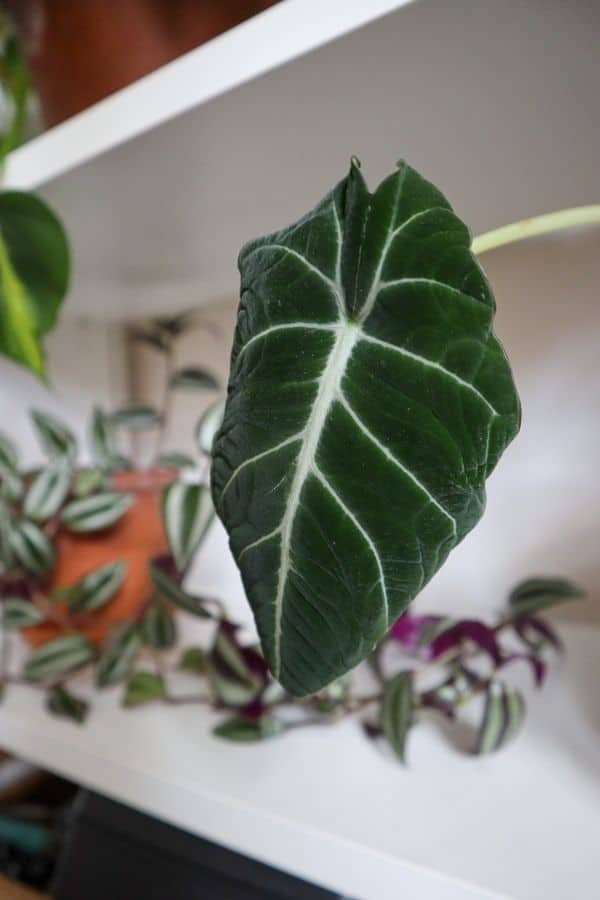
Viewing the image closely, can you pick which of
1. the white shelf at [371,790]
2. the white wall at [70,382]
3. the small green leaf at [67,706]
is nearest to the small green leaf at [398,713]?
the white shelf at [371,790]

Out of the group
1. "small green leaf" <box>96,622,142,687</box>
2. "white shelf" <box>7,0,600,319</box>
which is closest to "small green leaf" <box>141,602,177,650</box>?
"small green leaf" <box>96,622,142,687</box>

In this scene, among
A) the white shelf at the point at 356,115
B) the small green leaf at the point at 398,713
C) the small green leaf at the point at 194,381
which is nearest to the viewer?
the white shelf at the point at 356,115

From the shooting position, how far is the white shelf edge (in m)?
0.33

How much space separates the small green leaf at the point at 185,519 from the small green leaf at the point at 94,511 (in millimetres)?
132

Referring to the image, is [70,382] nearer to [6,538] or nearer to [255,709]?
[6,538]

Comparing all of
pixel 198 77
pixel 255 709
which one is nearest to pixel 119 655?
pixel 255 709

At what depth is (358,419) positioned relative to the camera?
0.77 ft

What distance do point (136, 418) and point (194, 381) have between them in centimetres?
8

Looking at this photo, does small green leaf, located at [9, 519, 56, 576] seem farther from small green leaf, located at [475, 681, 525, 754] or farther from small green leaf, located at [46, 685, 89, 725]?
small green leaf, located at [475, 681, 525, 754]

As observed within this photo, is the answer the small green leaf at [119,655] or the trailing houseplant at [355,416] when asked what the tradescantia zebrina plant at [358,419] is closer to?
the trailing houseplant at [355,416]

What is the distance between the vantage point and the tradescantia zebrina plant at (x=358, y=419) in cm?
22

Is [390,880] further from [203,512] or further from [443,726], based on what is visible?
[203,512]

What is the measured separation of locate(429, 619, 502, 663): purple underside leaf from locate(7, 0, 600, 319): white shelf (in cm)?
27

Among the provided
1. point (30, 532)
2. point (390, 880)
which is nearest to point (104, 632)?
point (30, 532)
